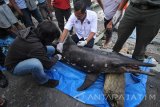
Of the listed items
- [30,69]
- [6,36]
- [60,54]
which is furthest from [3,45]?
[30,69]

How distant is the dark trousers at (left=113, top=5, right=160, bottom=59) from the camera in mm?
3572

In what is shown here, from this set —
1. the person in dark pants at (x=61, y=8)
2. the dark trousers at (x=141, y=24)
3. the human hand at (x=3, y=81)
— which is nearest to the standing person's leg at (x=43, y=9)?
the person in dark pants at (x=61, y=8)

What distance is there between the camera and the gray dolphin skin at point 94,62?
3625 millimetres

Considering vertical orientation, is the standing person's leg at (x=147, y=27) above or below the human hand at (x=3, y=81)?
above

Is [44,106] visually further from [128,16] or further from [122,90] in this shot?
[128,16]

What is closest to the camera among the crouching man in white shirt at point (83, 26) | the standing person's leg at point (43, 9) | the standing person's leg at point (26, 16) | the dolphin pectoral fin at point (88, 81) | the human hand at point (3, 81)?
the dolphin pectoral fin at point (88, 81)

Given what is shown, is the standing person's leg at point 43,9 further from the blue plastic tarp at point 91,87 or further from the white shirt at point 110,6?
the blue plastic tarp at point 91,87

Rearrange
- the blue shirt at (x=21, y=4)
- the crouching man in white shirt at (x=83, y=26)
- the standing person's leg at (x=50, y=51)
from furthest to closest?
the blue shirt at (x=21, y=4)
the standing person's leg at (x=50, y=51)
the crouching man in white shirt at (x=83, y=26)

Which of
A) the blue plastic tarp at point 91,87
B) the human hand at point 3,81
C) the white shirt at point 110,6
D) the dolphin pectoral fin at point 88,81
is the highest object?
the white shirt at point 110,6

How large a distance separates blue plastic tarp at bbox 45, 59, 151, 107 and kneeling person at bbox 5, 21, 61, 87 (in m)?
0.44

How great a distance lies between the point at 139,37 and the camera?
383 cm

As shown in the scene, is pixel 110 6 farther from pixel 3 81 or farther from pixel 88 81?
pixel 3 81

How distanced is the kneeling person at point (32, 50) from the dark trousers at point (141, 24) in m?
1.21

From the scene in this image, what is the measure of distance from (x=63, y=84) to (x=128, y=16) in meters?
1.60
